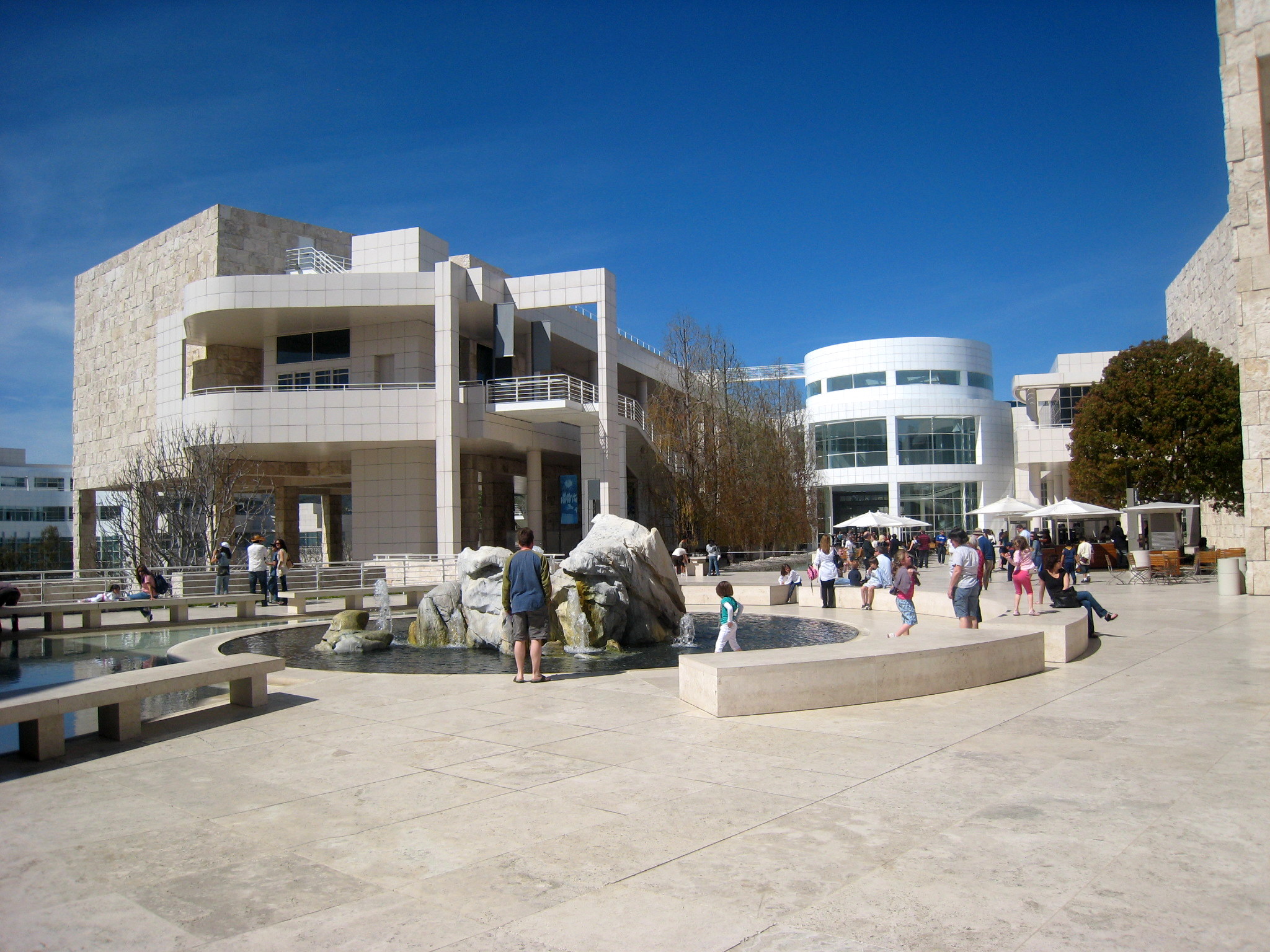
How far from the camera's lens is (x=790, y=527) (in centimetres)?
4312

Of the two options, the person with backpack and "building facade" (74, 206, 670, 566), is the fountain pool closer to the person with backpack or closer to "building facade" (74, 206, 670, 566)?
the person with backpack

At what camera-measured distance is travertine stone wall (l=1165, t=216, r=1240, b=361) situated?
3697 cm

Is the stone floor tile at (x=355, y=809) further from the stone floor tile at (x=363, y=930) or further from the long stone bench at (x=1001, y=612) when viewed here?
the long stone bench at (x=1001, y=612)

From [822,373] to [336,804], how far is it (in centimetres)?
6297

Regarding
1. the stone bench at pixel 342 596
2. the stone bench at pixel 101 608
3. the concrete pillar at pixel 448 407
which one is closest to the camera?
the stone bench at pixel 101 608

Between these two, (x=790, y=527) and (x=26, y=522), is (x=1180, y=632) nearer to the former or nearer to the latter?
(x=790, y=527)

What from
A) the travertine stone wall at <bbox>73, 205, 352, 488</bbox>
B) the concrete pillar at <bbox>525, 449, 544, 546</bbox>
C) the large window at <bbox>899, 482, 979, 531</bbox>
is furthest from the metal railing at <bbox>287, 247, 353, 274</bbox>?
the large window at <bbox>899, 482, 979, 531</bbox>

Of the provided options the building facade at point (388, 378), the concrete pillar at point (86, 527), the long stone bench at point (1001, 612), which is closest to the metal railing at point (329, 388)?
the building facade at point (388, 378)

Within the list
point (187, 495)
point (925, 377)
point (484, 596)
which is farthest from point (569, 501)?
point (925, 377)

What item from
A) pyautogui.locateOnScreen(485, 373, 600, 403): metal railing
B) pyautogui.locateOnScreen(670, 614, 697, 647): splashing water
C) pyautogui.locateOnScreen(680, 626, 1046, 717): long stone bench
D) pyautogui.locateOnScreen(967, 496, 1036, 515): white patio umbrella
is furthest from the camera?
pyautogui.locateOnScreen(967, 496, 1036, 515): white patio umbrella

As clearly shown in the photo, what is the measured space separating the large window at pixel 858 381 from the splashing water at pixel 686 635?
50.8m

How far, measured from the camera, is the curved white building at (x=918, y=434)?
6116cm

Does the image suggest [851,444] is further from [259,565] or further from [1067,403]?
[259,565]

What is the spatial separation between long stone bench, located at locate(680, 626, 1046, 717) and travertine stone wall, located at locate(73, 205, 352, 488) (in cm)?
4068
